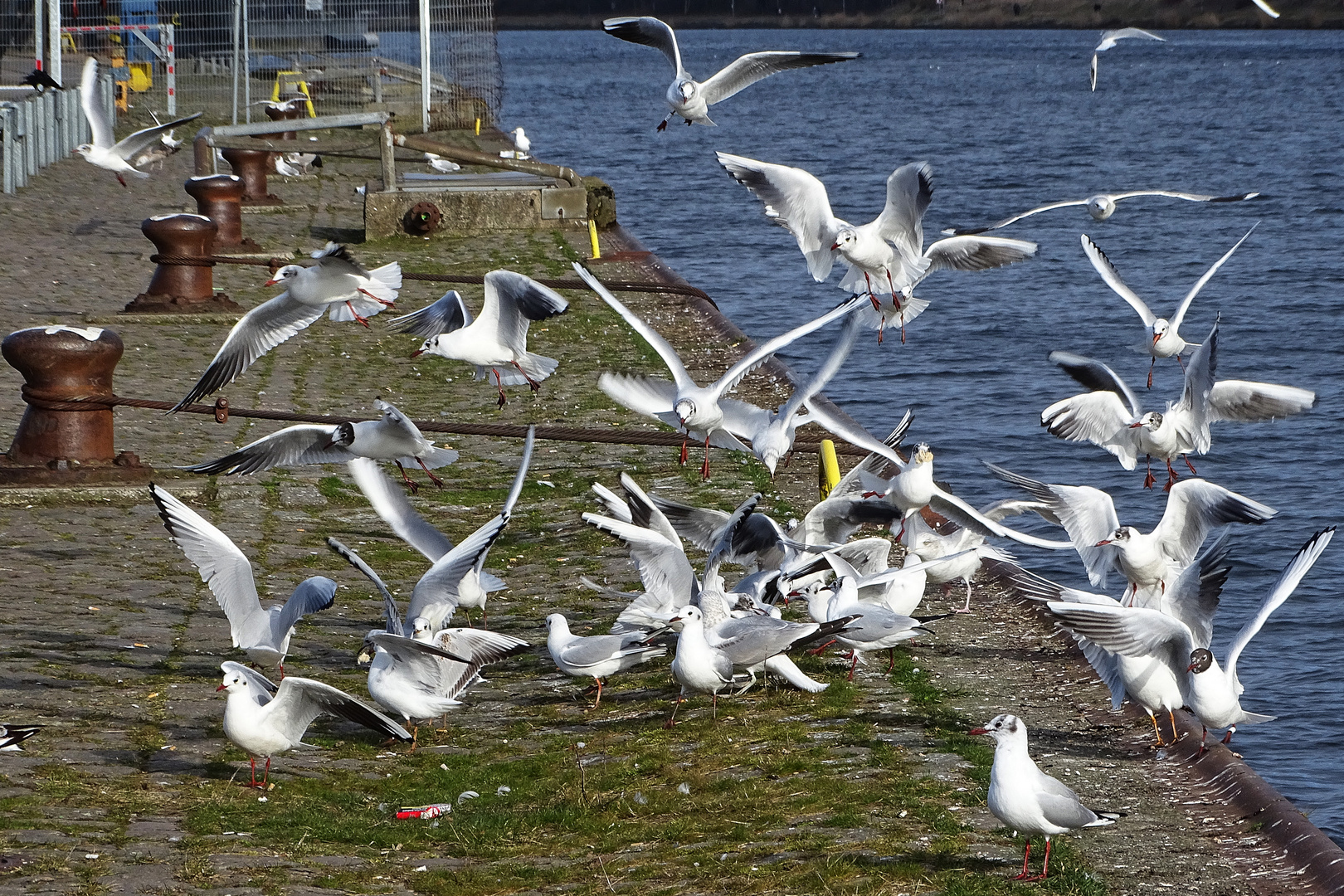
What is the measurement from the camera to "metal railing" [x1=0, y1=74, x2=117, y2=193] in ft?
72.5

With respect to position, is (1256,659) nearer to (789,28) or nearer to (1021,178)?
(1021,178)

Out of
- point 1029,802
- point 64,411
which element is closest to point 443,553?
point 1029,802

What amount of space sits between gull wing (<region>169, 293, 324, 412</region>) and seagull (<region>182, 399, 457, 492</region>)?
1131 millimetres

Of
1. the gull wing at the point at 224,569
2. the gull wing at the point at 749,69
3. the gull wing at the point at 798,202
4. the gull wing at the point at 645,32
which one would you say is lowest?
the gull wing at the point at 224,569

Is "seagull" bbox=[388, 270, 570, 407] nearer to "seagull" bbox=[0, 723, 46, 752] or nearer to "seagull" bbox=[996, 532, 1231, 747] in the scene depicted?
"seagull" bbox=[996, 532, 1231, 747]

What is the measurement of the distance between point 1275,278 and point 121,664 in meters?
19.0

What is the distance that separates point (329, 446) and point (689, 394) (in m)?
1.81

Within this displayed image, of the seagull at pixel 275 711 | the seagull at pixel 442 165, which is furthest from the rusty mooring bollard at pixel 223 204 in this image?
the seagull at pixel 275 711

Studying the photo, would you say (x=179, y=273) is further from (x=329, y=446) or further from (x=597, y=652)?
(x=597, y=652)

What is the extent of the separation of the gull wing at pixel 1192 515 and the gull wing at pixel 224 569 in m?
3.88

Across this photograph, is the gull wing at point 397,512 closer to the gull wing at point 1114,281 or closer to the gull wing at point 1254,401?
the gull wing at point 1254,401

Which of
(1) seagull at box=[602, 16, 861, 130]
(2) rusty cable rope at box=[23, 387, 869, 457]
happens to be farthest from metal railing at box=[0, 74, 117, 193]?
(2) rusty cable rope at box=[23, 387, 869, 457]

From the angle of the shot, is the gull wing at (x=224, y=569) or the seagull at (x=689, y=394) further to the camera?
the seagull at (x=689, y=394)

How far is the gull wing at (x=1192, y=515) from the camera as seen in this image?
7324mm
